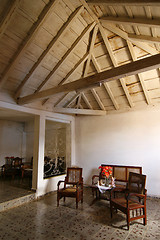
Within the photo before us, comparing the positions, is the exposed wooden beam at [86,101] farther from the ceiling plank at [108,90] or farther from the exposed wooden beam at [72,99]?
the ceiling plank at [108,90]

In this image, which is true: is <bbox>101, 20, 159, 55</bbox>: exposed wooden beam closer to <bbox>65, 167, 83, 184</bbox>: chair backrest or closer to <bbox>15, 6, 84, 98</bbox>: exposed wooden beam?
<bbox>15, 6, 84, 98</bbox>: exposed wooden beam

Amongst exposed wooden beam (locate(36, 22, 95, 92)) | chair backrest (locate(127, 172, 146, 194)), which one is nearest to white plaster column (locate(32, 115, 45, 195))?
exposed wooden beam (locate(36, 22, 95, 92))

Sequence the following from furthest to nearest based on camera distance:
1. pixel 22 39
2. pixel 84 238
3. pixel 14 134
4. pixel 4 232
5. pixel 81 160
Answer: pixel 14 134
pixel 81 160
pixel 22 39
pixel 4 232
pixel 84 238

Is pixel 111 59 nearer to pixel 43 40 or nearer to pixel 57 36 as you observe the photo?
pixel 57 36

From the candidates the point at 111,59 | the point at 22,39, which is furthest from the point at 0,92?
the point at 111,59

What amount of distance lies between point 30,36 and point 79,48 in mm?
1381

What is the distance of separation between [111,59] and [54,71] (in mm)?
1576

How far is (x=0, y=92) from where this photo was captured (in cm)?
390

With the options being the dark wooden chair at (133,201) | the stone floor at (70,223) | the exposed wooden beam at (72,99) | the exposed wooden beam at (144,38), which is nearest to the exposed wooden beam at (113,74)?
the exposed wooden beam at (144,38)

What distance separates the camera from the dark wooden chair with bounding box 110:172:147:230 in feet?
9.50

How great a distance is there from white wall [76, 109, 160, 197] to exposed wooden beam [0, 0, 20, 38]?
4271 mm

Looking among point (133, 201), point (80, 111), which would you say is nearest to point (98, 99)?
point (80, 111)

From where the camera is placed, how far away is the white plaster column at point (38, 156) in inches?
180

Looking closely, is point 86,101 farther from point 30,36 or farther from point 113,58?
point 30,36
